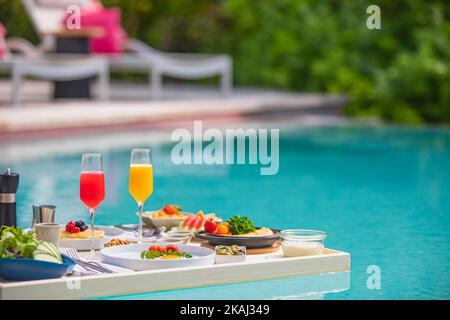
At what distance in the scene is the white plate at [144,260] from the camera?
3.78 meters

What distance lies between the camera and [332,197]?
22.8 ft

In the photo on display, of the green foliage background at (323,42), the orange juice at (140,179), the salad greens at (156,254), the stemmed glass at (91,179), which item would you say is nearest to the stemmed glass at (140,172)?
the orange juice at (140,179)

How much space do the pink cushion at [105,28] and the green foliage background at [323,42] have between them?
2190 mm

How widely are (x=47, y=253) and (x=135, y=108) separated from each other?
7.21m

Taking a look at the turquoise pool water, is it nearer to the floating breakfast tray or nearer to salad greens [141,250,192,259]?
the floating breakfast tray

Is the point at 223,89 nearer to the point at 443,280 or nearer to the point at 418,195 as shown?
the point at 418,195

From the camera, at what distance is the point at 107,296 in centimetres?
357

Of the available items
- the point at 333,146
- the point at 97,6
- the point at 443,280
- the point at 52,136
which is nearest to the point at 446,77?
the point at 333,146

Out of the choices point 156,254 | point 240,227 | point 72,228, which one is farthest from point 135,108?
point 156,254

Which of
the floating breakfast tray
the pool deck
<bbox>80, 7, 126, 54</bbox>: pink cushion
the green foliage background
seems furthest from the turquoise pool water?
the green foliage background

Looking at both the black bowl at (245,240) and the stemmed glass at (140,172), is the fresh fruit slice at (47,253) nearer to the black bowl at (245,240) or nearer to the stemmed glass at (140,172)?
the stemmed glass at (140,172)

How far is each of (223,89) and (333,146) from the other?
284 centimetres

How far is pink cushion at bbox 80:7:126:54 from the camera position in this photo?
11.9 meters

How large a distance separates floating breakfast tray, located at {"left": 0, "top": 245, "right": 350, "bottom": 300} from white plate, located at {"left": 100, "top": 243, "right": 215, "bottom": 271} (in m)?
0.06
